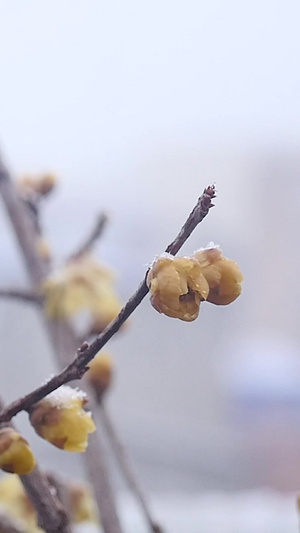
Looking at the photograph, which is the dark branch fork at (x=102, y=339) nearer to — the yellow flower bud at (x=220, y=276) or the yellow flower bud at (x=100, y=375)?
the yellow flower bud at (x=220, y=276)

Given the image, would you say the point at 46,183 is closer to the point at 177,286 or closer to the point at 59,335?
the point at 59,335

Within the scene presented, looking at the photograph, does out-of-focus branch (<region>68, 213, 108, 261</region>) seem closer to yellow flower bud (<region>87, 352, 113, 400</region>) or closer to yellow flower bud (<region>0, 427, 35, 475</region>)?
yellow flower bud (<region>87, 352, 113, 400</region>)

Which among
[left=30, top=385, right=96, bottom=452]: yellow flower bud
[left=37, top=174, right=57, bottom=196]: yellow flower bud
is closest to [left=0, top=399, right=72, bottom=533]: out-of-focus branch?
[left=30, top=385, right=96, bottom=452]: yellow flower bud

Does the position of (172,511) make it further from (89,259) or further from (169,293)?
(169,293)

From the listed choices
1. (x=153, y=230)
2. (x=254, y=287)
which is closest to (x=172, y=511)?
(x=254, y=287)

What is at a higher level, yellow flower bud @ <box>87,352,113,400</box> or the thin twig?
yellow flower bud @ <box>87,352,113,400</box>

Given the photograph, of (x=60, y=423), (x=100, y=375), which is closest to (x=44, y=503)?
(x=60, y=423)

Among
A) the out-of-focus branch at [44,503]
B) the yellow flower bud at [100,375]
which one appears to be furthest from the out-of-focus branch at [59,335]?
the out-of-focus branch at [44,503]
